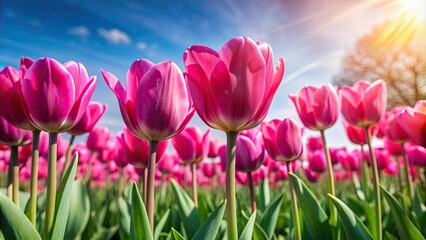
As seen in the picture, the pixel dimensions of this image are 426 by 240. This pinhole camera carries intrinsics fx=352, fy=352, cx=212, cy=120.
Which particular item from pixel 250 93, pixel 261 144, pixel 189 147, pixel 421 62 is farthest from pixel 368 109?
pixel 421 62

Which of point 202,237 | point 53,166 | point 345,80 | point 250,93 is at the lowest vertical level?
point 202,237

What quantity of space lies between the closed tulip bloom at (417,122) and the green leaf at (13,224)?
1.24 meters

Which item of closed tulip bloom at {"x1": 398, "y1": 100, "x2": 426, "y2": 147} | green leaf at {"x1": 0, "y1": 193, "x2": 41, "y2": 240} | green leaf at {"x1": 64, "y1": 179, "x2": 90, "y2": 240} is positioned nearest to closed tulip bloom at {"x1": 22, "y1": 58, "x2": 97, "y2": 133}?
green leaf at {"x1": 0, "y1": 193, "x2": 41, "y2": 240}

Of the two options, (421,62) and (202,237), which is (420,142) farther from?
(421,62)

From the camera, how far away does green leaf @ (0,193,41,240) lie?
70 centimetres

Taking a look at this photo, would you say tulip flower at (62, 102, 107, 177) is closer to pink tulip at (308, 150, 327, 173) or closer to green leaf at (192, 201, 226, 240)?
green leaf at (192, 201, 226, 240)

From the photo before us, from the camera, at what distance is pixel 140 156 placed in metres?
1.27

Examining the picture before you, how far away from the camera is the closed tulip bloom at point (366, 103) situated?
1562 mm

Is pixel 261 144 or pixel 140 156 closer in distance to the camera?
pixel 140 156

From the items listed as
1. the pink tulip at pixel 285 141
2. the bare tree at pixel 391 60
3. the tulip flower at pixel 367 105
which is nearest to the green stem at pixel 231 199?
the pink tulip at pixel 285 141

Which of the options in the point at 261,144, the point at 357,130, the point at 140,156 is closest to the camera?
the point at 140,156

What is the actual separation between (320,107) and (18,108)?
3.57 feet

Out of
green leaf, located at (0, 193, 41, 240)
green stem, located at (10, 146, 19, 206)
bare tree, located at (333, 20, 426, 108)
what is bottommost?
green leaf, located at (0, 193, 41, 240)

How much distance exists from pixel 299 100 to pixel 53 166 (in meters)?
1.04
